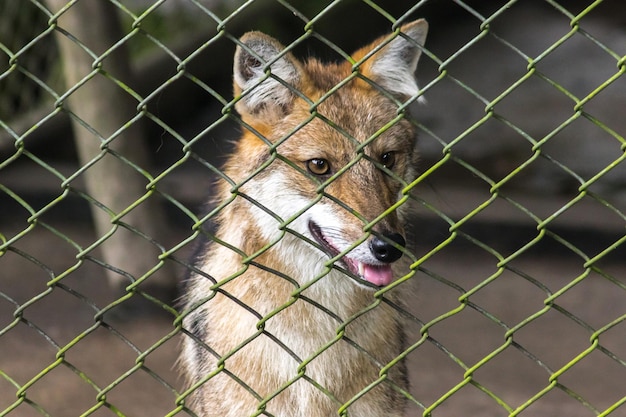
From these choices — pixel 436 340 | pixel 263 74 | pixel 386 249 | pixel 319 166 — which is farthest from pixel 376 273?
pixel 436 340

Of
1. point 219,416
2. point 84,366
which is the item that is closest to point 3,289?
Answer: point 84,366

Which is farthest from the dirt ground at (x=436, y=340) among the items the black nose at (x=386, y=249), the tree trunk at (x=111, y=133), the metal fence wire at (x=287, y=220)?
the black nose at (x=386, y=249)

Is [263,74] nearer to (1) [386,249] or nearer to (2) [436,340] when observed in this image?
(1) [386,249]

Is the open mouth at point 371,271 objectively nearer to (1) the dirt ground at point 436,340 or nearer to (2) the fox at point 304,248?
(2) the fox at point 304,248

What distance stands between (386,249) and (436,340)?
101 inches

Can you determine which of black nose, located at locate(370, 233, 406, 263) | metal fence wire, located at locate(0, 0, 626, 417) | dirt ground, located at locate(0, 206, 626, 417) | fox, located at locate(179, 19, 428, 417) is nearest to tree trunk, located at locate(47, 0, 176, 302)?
metal fence wire, located at locate(0, 0, 626, 417)

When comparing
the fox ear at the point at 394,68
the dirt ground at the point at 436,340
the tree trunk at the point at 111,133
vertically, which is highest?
the fox ear at the point at 394,68

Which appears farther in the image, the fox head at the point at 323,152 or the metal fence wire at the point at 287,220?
the metal fence wire at the point at 287,220

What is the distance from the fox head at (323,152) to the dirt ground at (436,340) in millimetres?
1506

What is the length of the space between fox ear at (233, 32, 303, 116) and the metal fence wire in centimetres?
19

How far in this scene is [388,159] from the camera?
144 inches

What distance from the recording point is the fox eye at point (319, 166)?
139 inches

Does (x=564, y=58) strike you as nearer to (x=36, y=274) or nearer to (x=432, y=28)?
(x=432, y=28)

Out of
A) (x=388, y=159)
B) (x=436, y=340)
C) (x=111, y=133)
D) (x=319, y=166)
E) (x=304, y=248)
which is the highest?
(x=319, y=166)
